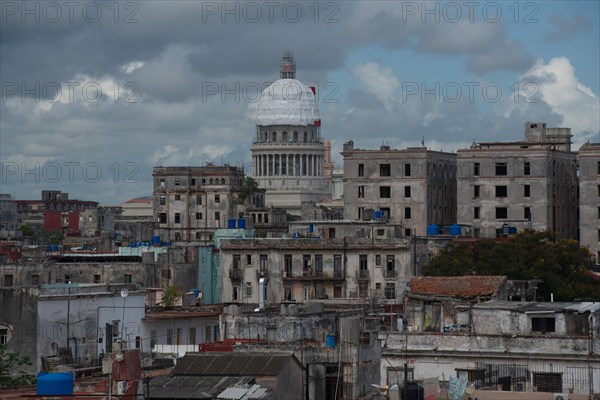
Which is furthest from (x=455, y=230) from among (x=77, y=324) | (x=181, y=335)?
(x=77, y=324)

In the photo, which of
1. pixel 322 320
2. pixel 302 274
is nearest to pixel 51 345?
pixel 322 320

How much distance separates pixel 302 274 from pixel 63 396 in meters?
67.9

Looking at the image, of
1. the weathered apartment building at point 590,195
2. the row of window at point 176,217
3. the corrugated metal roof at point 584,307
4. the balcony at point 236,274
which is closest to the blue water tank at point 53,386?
the corrugated metal roof at point 584,307

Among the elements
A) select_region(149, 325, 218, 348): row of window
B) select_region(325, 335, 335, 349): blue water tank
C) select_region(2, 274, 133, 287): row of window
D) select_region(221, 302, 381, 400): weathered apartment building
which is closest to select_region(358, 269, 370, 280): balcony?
select_region(2, 274, 133, 287): row of window

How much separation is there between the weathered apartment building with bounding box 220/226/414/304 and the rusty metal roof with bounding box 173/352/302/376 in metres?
59.6

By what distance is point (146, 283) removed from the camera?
4343 inches

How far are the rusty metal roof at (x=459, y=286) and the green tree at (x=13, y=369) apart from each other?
49.2 feet

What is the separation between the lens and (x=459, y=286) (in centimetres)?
7175

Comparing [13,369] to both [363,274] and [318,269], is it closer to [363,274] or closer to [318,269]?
[363,274]

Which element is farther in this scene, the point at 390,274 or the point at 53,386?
the point at 390,274

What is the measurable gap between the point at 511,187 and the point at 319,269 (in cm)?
3002

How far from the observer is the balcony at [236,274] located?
118 m

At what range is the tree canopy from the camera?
102 meters

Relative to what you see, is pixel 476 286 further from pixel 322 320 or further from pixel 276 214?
pixel 276 214
